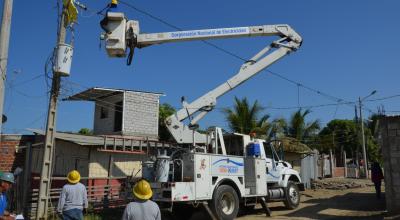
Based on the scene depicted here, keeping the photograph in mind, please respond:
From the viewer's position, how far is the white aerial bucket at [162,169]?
12.6m

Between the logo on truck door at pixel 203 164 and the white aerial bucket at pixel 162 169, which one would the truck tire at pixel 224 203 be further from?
the white aerial bucket at pixel 162 169

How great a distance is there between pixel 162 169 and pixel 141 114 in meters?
12.7

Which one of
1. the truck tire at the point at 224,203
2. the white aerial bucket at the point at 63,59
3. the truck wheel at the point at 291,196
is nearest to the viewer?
the white aerial bucket at the point at 63,59

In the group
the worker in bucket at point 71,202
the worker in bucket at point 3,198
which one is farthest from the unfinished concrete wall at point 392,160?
the worker in bucket at point 3,198

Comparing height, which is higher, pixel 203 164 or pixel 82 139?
pixel 82 139

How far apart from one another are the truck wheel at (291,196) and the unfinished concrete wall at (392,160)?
3.69m

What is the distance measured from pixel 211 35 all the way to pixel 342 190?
51.9 feet

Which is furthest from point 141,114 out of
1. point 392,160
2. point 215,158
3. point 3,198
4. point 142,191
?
point 142,191

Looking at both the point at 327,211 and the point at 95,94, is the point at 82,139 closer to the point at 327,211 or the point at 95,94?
the point at 95,94

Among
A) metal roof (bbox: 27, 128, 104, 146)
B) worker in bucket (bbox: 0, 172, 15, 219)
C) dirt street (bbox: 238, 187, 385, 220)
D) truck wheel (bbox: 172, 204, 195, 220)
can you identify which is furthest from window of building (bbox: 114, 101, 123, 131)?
worker in bucket (bbox: 0, 172, 15, 219)

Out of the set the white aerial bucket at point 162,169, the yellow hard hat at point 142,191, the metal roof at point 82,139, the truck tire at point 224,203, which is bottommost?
the truck tire at point 224,203

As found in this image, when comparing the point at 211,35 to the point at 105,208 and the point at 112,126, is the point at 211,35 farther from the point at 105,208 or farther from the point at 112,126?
the point at 112,126

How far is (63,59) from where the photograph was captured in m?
11.6

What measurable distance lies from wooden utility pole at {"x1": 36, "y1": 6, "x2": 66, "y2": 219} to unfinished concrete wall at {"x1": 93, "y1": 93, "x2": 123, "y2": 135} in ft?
40.9
